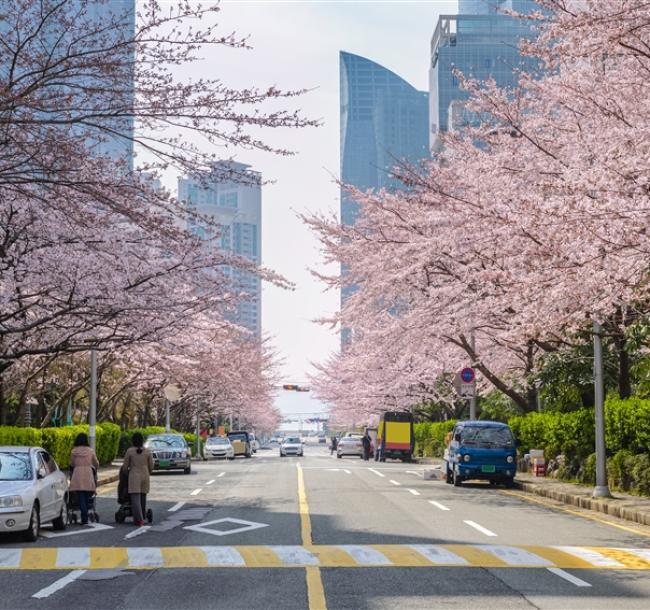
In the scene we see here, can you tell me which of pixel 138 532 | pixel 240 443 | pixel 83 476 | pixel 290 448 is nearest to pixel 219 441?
pixel 240 443

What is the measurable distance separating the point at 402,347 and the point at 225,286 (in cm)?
827

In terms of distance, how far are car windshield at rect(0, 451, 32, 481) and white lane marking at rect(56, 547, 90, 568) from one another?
2190 mm

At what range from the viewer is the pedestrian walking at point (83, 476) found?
1828cm

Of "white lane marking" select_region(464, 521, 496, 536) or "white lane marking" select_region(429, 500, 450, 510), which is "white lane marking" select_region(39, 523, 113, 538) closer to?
"white lane marking" select_region(464, 521, 496, 536)

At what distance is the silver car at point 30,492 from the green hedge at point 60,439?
8.99m

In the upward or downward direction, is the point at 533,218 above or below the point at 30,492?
above

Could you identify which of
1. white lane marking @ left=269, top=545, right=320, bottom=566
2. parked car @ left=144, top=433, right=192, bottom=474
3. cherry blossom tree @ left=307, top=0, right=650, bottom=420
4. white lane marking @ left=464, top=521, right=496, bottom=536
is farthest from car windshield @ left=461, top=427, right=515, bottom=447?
white lane marking @ left=269, top=545, right=320, bottom=566

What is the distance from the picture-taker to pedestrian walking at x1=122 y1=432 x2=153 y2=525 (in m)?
18.1

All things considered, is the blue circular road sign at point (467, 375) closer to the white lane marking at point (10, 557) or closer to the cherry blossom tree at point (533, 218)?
the cherry blossom tree at point (533, 218)

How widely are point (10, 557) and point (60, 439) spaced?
1937 cm

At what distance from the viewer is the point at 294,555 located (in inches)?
523

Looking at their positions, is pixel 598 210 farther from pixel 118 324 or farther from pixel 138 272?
pixel 118 324

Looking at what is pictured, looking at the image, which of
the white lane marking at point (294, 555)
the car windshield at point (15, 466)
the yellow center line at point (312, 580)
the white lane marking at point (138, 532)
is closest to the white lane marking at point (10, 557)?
the car windshield at point (15, 466)

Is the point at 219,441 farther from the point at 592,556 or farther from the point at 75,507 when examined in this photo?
the point at 592,556
